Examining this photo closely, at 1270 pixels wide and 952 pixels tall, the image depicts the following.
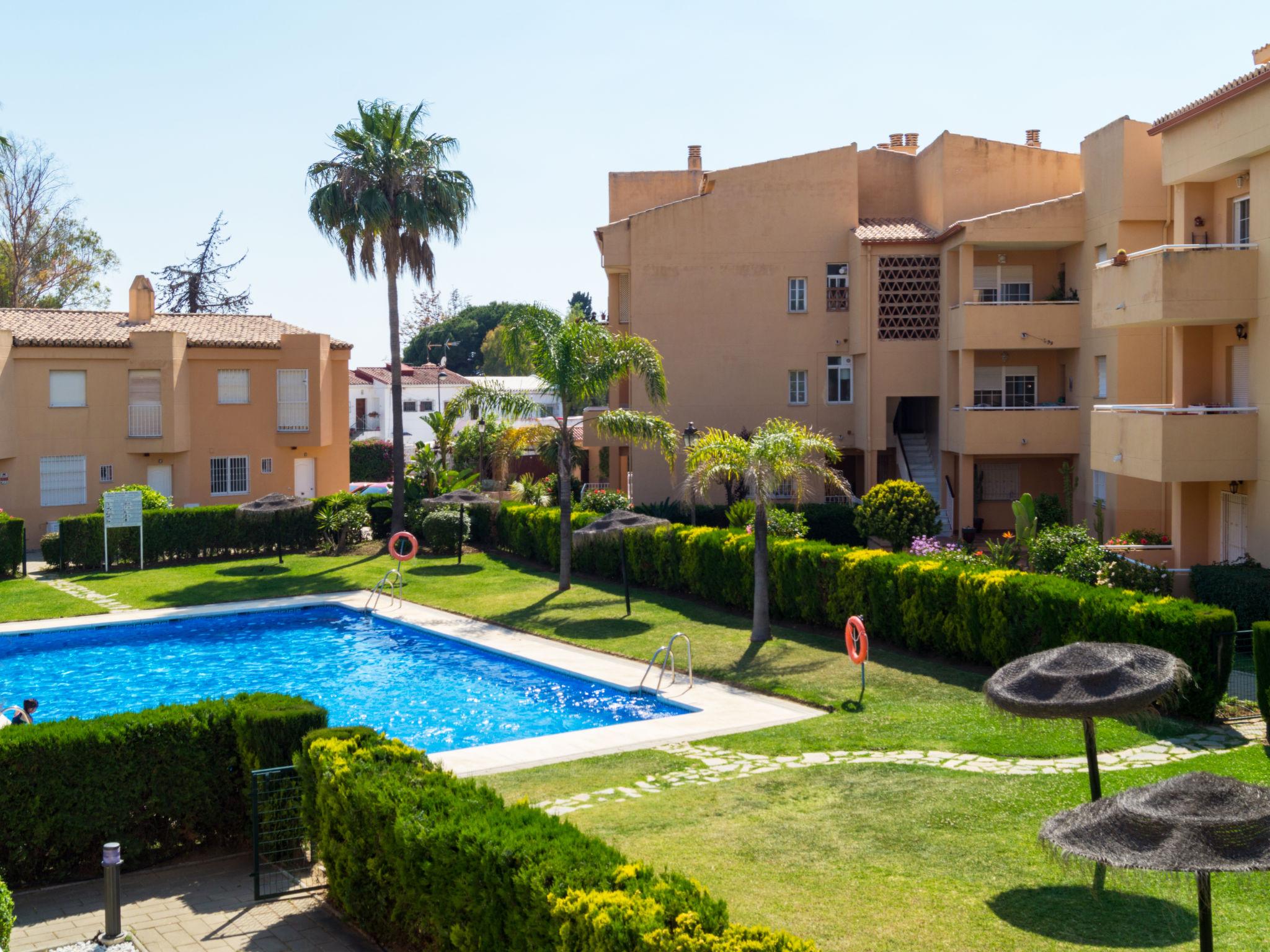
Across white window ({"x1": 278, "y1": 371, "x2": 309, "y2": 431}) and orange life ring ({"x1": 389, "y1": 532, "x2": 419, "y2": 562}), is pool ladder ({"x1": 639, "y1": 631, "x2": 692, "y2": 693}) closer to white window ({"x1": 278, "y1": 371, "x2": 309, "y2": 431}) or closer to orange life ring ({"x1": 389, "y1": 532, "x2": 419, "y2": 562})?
orange life ring ({"x1": 389, "y1": 532, "x2": 419, "y2": 562})

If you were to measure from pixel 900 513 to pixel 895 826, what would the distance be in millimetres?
20476

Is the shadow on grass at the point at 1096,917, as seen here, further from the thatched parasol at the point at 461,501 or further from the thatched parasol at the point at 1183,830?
the thatched parasol at the point at 461,501

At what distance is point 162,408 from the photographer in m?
40.8

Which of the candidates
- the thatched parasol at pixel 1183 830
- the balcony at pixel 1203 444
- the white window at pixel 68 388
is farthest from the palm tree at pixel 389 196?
the thatched parasol at pixel 1183 830

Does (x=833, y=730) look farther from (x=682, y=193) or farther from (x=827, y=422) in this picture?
(x=682, y=193)

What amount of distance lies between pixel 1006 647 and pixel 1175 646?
3492 mm

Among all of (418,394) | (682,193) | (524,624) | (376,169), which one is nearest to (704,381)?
(682,193)

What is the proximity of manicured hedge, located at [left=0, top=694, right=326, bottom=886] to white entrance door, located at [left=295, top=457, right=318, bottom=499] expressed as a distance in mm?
32203

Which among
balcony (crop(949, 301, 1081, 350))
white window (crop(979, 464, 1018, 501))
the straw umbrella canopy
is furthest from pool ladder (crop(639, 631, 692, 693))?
white window (crop(979, 464, 1018, 501))

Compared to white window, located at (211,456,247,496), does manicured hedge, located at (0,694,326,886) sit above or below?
below

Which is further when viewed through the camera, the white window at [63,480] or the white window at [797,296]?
the white window at [63,480]

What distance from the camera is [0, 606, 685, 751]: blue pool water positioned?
20.2 meters

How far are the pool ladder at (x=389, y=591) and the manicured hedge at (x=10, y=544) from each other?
997cm

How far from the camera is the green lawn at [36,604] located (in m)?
28.0
